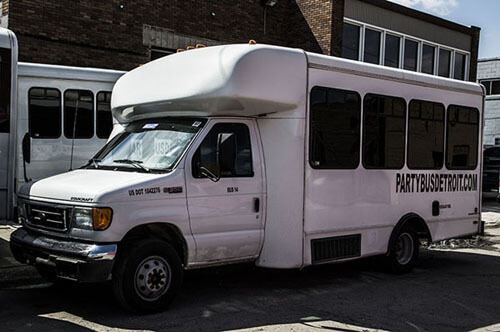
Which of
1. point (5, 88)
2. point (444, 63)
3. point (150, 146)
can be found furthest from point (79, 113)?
point (444, 63)

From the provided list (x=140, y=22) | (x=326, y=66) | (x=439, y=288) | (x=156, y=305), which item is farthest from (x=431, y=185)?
(x=140, y=22)

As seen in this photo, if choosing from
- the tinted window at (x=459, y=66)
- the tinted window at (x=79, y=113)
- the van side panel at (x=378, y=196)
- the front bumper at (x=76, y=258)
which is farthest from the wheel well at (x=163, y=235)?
the tinted window at (x=459, y=66)

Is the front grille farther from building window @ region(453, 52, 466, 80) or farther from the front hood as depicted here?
building window @ region(453, 52, 466, 80)

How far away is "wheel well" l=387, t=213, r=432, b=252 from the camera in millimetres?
8141

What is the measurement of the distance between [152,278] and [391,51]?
17.1 meters

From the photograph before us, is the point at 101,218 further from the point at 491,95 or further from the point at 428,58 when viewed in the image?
the point at 491,95

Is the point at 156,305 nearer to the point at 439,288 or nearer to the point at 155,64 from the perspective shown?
the point at 155,64

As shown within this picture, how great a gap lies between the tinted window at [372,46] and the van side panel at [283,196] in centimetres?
1408

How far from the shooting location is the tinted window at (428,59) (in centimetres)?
2248

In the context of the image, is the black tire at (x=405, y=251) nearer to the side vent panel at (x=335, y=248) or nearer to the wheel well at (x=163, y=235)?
the side vent panel at (x=335, y=248)

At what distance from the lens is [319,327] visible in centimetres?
574

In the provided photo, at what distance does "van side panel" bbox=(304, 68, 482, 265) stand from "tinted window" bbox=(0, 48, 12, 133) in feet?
12.8

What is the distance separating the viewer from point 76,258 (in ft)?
18.2

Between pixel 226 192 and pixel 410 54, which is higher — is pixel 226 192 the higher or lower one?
the lower one
